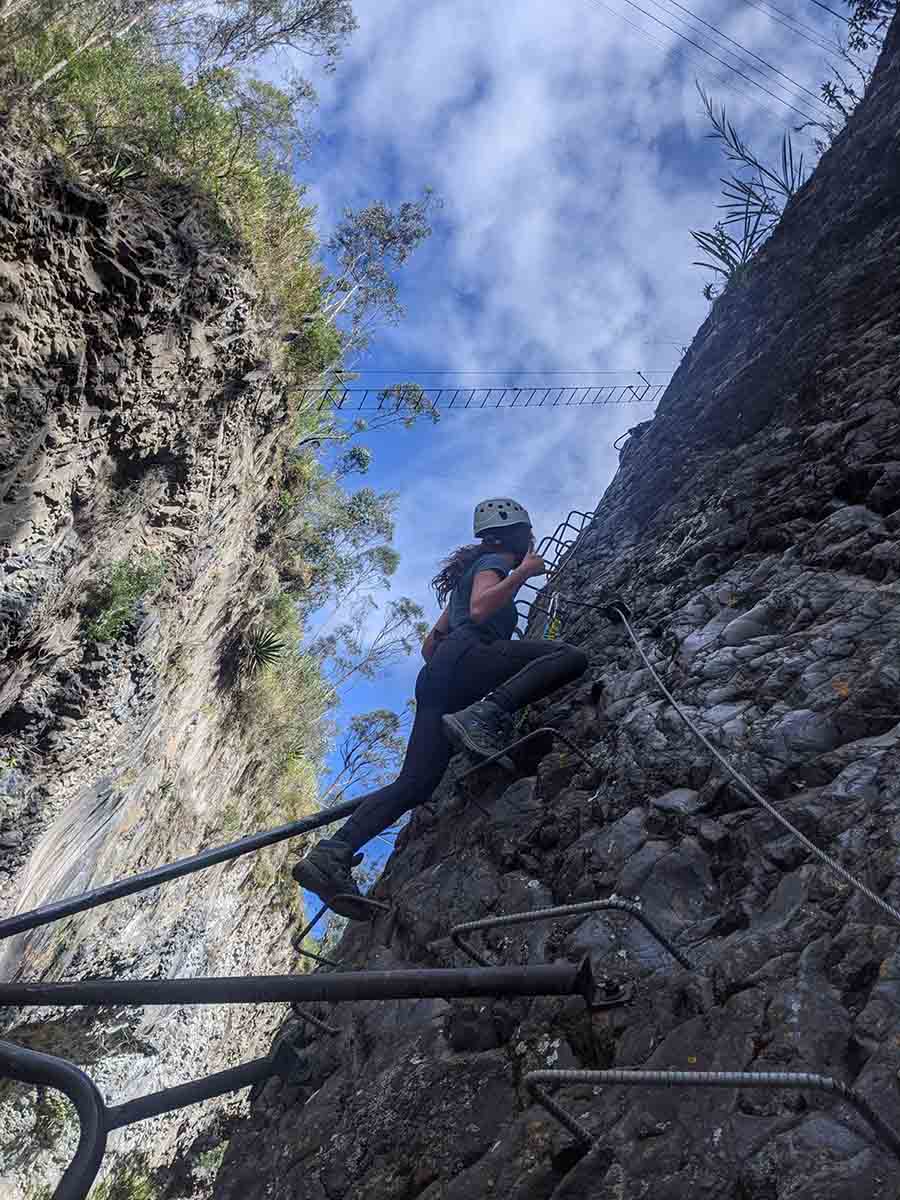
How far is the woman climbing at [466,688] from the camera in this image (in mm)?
4535

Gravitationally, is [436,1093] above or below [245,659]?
below

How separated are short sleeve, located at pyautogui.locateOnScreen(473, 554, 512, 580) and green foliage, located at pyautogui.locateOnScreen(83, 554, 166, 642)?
4.30 m

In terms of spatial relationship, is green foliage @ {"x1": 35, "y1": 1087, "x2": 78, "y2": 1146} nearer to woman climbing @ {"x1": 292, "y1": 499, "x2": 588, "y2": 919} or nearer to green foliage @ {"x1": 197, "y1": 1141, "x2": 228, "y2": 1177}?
green foliage @ {"x1": 197, "y1": 1141, "x2": 228, "y2": 1177}

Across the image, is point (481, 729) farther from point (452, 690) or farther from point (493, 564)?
point (493, 564)

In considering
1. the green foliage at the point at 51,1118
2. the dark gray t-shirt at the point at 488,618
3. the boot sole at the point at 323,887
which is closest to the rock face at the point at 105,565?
the green foliage at the point at 51,1118

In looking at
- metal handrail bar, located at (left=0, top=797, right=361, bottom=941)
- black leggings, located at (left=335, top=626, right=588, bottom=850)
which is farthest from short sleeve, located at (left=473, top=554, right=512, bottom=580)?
metal handrail bar, located at (left=0, top=797, right=361, bottom=941)

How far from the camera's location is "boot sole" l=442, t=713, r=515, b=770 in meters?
4.41

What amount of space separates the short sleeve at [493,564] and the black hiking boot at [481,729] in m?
1.13

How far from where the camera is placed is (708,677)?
12.4 feet

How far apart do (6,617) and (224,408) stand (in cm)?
339

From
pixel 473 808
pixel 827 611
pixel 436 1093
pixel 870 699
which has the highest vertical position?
pixel 827 611

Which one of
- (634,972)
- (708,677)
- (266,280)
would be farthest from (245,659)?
(634,972)

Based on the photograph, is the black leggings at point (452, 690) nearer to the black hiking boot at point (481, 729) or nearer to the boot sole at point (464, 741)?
the black hiking boot at point (481, 729)

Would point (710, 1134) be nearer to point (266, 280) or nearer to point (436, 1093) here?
point (436, 1093)
